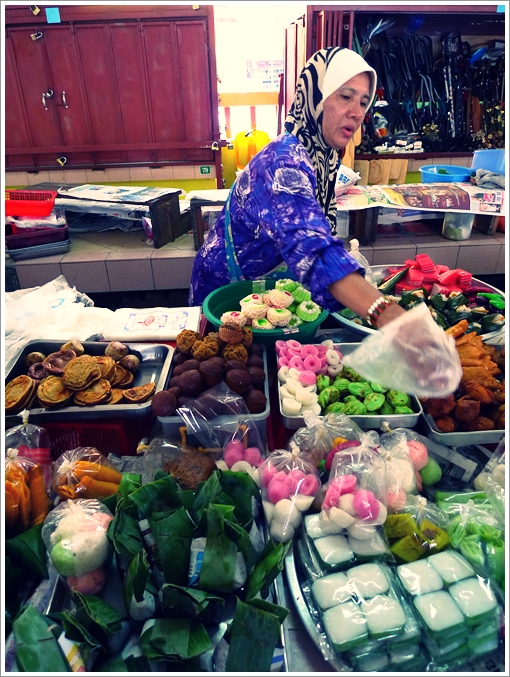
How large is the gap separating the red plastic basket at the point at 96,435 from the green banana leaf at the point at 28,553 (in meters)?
0.43

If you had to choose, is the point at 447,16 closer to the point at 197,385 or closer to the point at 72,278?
the point at 72,278

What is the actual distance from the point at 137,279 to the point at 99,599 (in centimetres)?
281

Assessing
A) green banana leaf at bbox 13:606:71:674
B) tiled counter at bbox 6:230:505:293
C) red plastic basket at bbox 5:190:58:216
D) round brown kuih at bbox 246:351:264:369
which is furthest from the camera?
tiled counter at bbox 6:230:505:293

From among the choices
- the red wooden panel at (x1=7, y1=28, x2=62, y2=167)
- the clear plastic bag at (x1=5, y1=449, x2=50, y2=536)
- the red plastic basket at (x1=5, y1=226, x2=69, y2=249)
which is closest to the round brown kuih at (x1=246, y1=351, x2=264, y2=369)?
the clear plastic bag at (x1=5, y1=449, x2=50, y2=536)

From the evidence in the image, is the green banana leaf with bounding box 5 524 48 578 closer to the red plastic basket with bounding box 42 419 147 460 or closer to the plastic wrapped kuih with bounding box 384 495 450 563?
the red plastic basket with bounding box 42 419 147 460

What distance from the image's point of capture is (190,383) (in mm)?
1382

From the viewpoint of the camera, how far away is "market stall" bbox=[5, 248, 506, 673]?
90 cm

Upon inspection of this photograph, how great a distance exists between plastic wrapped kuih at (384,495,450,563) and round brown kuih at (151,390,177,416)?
65cm

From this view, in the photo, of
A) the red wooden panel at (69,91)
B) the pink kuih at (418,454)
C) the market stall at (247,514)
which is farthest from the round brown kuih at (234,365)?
the red wooden panel at (69,91)

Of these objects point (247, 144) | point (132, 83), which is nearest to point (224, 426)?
point (132, 83)

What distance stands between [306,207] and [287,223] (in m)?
0.08

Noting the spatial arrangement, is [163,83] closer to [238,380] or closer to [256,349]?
[256,349]

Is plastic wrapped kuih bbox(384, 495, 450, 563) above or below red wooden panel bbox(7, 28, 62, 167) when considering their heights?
below

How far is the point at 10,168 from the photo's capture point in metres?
4.47
